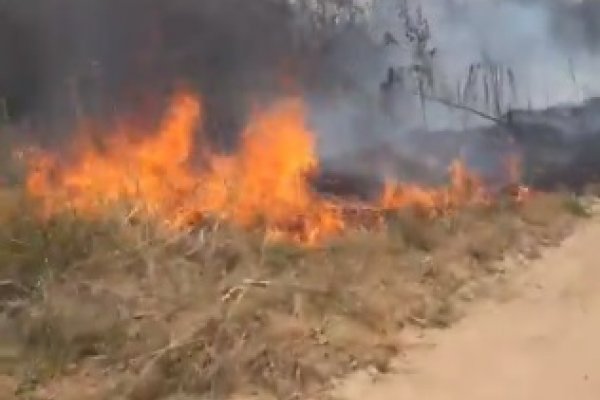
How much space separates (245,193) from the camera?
7.62 meters

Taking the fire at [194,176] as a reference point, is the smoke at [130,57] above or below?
above

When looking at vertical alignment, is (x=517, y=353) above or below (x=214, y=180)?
below

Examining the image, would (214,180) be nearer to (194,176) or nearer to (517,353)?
(194,176)

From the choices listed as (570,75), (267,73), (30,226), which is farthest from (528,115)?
(30,226)

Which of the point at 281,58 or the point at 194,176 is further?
the point at 281,58

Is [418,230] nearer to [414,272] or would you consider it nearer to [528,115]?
[414,272]

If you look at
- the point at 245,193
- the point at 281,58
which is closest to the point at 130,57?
the point at 281,58

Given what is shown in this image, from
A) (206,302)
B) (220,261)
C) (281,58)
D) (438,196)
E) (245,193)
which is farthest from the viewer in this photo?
(281,58)

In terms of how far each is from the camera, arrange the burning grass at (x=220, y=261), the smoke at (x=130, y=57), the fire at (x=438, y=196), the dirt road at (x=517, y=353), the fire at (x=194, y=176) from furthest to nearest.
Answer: the smoke at (x=130, y=57) → the fire at (x=438, y=196) → the fire at (x=194, y=176) → the burning grass at (x=220, y=261) → the dirt road at (x=517, y=353)

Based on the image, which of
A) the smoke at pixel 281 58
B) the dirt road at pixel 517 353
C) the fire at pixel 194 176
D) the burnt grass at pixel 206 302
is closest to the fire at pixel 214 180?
the fire at pixel 194 176

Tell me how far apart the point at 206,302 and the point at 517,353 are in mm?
1866

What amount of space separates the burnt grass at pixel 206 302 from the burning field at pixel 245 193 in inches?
0.5

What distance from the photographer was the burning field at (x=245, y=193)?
569cm

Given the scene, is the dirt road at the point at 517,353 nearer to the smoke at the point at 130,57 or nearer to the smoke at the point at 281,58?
the smoke at the point at 281,58
